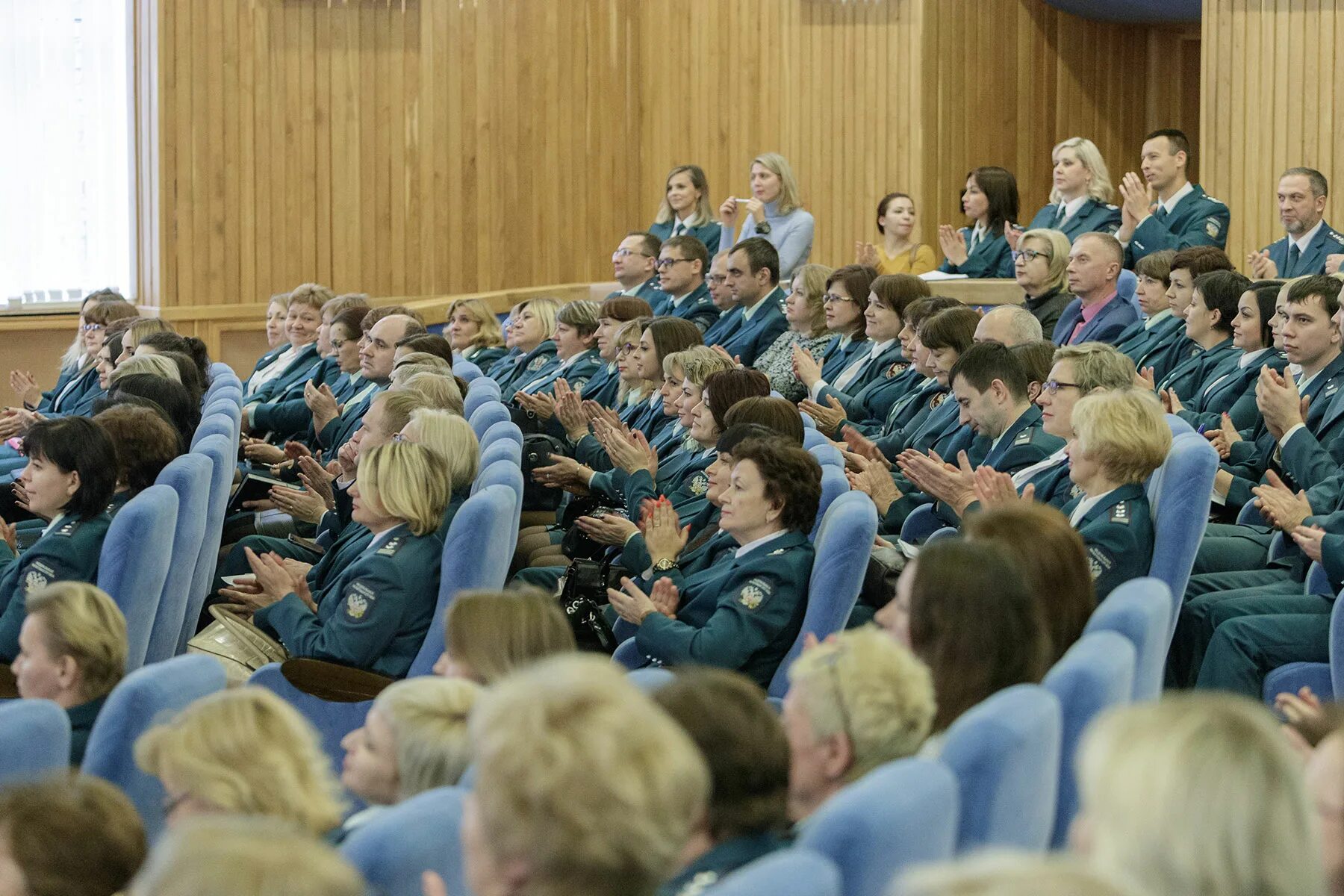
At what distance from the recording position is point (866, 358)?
17.8ft

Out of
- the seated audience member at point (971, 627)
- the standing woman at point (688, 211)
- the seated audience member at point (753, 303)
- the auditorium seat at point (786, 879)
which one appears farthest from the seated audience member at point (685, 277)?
the auditorium seat at point (786, 879)

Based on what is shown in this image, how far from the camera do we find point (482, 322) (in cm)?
668

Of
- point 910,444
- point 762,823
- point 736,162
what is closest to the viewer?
point 762,823

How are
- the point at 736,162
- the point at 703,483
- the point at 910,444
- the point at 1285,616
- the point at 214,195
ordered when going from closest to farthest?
the point at 1285,616
the point at 703,483
the point at 910,444
the point at 214,195
the point at 736,162

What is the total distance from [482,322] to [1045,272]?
2.30 metres

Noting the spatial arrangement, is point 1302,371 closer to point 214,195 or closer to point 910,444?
point 910,444

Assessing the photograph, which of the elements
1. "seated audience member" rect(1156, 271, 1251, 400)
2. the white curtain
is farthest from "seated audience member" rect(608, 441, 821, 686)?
the white curtain

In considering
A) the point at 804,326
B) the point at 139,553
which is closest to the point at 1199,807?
the point at 139,553

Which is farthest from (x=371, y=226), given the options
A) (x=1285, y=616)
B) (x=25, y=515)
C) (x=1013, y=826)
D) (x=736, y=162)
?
(x=1013, y=826)

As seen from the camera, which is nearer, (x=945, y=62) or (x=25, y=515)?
(x=25, y=515)

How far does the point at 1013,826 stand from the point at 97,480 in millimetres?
2317

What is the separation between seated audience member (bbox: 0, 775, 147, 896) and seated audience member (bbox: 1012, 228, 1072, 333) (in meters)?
4.67

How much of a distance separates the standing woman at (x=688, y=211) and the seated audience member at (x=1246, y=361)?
3.24 metres

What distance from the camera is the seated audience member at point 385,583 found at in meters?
3.11
